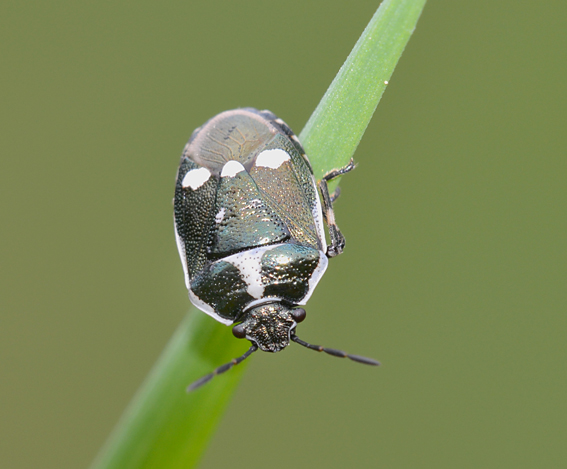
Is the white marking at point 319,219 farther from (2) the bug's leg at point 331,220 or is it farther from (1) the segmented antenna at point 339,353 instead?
(1) the segmented antenna at point 339,353

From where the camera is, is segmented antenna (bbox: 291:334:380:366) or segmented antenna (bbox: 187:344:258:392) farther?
segmented antenna (bbox: 291:334:380:366)

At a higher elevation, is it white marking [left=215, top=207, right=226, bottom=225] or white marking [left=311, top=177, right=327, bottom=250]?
white marking [left=215, top=207, right=226, bottom=225]

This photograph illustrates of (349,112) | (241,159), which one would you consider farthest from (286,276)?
(349,112)

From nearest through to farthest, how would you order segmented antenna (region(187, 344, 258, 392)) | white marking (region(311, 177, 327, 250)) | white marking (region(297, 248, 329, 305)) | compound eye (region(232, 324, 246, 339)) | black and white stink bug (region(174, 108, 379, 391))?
segmented antenna (region(187, 344, 258, 392)), compound eye (region(232, 324, 246, 339)), black and white stink bug (region(174, 108, 379, 391)), white marking (region(297, 248, 329, 305)), white marking (region(311, 177, 327, 250))

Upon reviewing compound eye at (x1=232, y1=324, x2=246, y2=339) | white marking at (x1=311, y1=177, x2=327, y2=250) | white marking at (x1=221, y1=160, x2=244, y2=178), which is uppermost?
white marking at (x1=221, y1=160, x2=244, y2=178)

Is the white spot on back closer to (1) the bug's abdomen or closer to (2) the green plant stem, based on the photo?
(1) the bug's abdomen

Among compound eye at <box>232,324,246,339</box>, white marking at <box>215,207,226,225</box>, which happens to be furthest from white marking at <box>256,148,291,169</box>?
compound eye at <box>232,324,246,339</box>

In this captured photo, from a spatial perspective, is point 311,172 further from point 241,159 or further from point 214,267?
point 214,267
